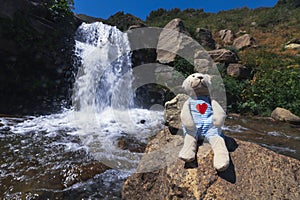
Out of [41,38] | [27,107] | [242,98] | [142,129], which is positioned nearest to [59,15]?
[41,38]

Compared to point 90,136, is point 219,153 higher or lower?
higher

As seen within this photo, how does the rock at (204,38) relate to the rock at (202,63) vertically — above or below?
above

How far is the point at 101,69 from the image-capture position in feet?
29.3

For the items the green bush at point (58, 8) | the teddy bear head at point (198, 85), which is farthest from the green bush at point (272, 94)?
the green bush at point (58, 8)

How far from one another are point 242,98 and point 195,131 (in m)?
8.43

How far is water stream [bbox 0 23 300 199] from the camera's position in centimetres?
259

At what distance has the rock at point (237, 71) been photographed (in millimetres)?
10891

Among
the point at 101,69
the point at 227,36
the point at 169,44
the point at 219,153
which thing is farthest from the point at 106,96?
the point at 227,36

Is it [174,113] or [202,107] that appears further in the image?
[174,113]

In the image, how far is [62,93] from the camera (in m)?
8.67

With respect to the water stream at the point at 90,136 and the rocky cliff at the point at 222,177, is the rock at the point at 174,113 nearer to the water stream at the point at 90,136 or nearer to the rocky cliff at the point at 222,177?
the rocky cliff at the point at 222,177

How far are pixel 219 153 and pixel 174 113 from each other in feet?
3.01

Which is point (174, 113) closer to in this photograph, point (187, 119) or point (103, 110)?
point (187, 119)

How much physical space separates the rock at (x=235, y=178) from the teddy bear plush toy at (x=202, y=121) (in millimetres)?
94
